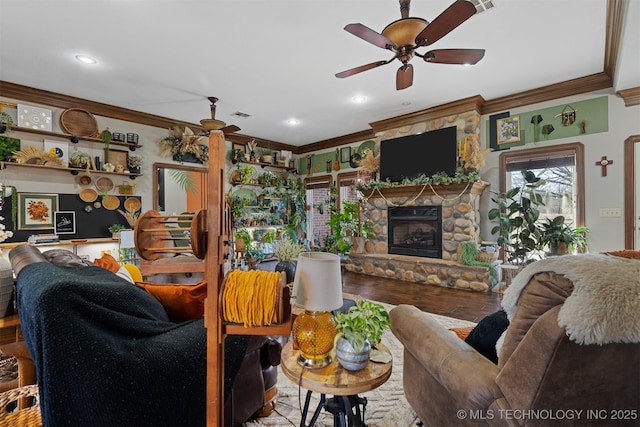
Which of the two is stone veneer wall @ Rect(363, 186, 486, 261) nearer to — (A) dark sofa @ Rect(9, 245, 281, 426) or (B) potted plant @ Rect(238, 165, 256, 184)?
(B) potted plant @ Rect(238, 165, 256, 184)

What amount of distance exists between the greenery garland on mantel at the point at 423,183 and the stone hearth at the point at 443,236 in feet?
0.06

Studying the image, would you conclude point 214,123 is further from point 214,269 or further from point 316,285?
point 214,269

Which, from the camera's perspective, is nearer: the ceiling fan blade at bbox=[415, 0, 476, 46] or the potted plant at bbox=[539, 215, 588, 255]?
the ceiling fan blade at bbox=[415, 0, 476, 46]

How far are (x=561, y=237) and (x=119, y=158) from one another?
6.39 m

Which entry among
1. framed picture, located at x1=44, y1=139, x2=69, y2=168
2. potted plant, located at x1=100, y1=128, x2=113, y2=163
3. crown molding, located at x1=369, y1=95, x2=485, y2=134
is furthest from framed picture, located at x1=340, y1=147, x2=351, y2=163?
framed picture, located at x1=44, y1=139, x2=69, y2=168

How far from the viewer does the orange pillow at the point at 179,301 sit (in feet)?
4.86

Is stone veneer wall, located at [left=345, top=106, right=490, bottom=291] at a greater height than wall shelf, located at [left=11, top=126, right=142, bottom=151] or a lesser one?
lesser

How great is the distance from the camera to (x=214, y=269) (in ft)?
2.43

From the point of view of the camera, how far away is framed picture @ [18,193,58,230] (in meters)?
3.87

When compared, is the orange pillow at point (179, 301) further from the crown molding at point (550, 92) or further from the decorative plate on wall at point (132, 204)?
the crown molding at point (550, 92)

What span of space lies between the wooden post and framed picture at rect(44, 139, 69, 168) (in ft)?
15.6

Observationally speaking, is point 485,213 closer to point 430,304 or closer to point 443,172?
point 443,172

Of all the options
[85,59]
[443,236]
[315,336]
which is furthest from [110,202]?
[443,236]

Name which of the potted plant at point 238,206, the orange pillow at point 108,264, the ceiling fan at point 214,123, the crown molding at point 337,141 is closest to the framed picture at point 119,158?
the ceiling fan at point 214,123
